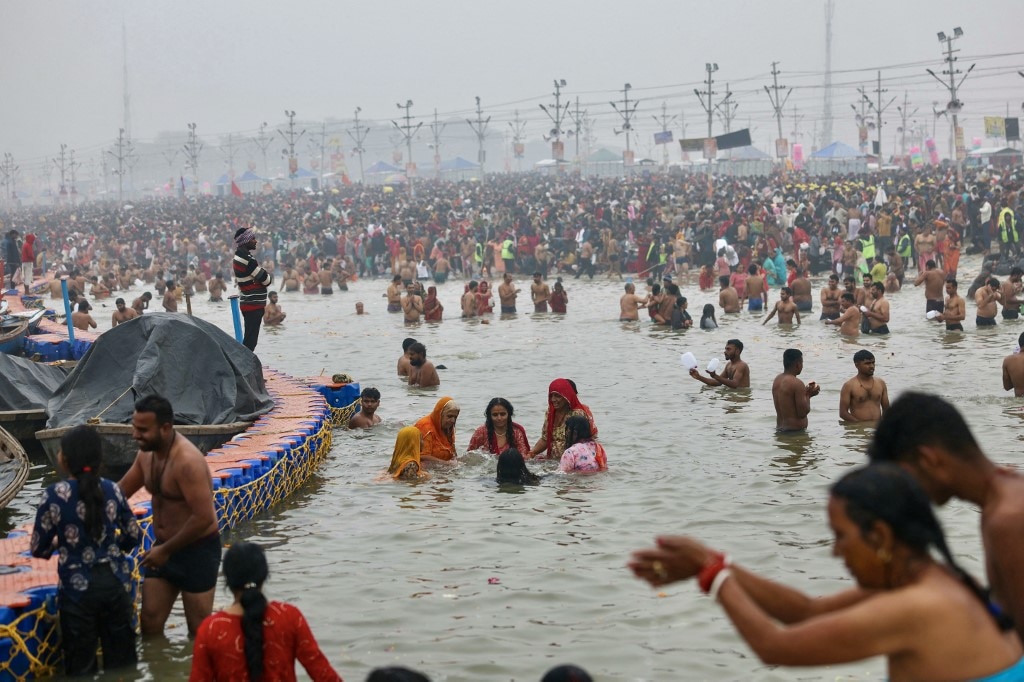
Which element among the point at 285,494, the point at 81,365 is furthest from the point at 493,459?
the point at 81,365

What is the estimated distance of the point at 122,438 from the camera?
1195 cm

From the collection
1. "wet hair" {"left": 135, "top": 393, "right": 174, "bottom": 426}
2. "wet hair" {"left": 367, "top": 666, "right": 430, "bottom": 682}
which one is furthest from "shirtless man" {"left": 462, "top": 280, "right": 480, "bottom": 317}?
"wet hair" {"left": 367, "top": 666, "right": 430, "bottom": 682}

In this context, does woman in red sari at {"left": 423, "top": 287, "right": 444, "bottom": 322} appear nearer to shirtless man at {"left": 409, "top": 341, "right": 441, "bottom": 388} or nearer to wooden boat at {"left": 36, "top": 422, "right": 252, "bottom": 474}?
shirtless man at {"left": 409, "top": 341, "right": 441, "bottom": 388}

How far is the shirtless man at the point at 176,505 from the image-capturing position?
20.9 feet

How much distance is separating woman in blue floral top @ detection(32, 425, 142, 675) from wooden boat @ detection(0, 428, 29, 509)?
3.44 m

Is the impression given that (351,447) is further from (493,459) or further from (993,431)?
(993,431)

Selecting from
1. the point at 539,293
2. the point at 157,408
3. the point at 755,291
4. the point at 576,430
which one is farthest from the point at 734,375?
the point at 539,293

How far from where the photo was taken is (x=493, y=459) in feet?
40.0

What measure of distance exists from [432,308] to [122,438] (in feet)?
47.2

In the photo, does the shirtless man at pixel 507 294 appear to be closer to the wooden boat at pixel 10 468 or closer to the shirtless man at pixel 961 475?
the wooden boat at pixel 10 468

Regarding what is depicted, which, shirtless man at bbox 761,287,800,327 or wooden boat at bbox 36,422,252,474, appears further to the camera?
shirtless man at bbox 761,287,800,327

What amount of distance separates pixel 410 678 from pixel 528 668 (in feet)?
11.4

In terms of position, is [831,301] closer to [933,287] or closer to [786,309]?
[786,309]

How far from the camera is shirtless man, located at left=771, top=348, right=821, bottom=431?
42.4 feet
